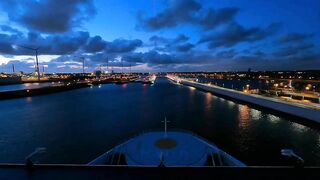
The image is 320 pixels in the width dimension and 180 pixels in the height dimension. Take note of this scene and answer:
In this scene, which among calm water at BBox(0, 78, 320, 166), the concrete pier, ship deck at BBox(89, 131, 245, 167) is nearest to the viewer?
ship deck at BBox(89, 131, 245, 167)

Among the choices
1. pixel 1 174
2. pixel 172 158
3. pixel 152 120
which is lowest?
pixel 152 120

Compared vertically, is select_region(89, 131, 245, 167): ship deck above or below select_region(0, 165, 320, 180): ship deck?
below

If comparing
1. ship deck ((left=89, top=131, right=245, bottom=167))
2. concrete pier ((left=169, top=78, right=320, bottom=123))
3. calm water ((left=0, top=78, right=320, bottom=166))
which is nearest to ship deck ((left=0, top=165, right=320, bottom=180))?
ship deck ((left=89, top=131, right=245, bottom=167))

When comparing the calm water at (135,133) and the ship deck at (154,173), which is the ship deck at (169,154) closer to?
the ship deck at (154,173)

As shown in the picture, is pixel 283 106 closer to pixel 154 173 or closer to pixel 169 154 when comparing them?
pixel 169 154

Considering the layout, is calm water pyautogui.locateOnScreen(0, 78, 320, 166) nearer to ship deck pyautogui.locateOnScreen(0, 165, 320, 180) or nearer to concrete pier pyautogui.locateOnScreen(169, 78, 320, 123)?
concrete pier pyautogui.locateOnScreen(169, 78, 320, 123)

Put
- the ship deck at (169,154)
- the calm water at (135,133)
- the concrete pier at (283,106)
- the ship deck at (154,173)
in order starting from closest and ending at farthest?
the ship deck at (154,173)
the ship deck at (169,154)
the calm water at (135,133)
the concrete pier at (283,106)

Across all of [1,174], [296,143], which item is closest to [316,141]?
[296,143]

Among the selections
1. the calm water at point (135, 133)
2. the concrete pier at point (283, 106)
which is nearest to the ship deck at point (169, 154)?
the calm water at point (135, 133)

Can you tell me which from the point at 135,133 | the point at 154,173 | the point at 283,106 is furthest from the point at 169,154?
the point at 283,106

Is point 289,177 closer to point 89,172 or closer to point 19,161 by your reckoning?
point 89,172

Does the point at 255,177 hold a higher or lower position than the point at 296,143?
higher
